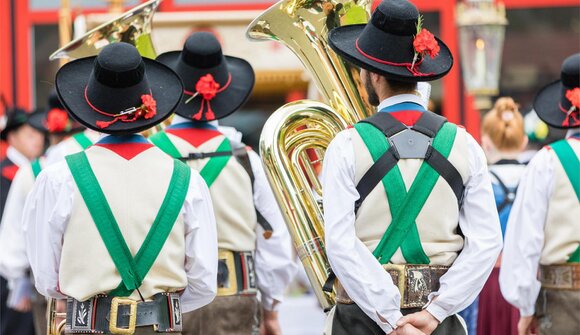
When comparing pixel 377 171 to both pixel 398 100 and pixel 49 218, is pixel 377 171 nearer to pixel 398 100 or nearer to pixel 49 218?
pixel 398 100

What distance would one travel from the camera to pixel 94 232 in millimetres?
4184

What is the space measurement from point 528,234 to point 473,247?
51.1 inches

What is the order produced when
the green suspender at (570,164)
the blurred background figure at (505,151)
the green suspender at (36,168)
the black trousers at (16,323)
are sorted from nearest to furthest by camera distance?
the green suspender at (570,164) → the blurred background figure at (505,151) → the green suspender at (36,168) → the black trousers at (16,323)

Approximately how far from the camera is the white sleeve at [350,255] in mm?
3973

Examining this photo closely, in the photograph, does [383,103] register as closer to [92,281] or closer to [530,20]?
[92,281]

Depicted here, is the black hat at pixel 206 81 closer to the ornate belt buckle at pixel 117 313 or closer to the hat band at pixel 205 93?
the hat band at pixel 205 93

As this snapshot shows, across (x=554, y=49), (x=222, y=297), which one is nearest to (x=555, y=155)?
(x=222, y=297)

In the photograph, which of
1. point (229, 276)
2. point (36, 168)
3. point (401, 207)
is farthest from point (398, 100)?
point (36, 168)

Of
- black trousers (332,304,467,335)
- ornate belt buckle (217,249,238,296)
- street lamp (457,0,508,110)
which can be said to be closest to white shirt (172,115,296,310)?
ornate belt buckle (217,249,238,296)

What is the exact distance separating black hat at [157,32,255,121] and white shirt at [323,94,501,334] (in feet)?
5.21

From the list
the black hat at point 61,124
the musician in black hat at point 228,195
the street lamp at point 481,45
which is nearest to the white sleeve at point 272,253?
the musician in black hat at point 228,195

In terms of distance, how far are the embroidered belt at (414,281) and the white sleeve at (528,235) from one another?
1.37 meters

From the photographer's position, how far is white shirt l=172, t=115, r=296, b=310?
18.6 feet

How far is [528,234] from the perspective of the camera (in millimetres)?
5348
